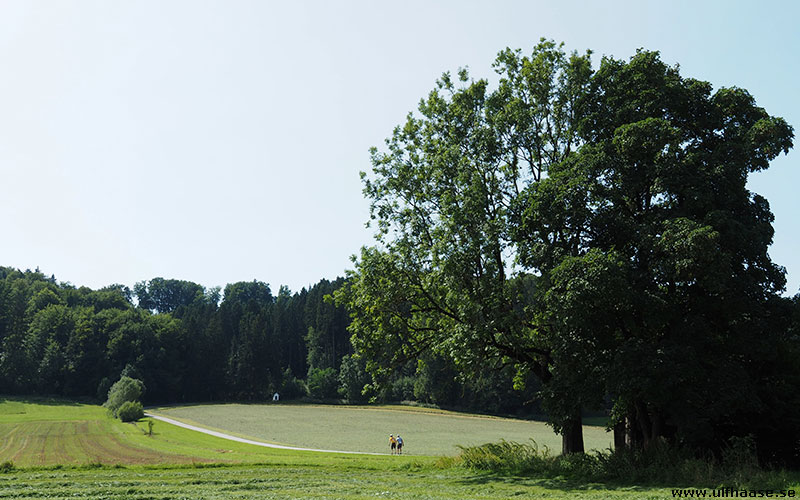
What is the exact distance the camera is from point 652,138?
1995 cm

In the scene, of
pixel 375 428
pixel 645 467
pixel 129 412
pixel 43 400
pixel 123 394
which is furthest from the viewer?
pixel 43 400

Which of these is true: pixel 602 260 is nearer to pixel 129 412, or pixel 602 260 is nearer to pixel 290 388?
pixel 129 412

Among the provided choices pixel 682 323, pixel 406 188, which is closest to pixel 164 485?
pixel 406 188

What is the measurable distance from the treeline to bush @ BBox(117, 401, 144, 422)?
3838 centimetres

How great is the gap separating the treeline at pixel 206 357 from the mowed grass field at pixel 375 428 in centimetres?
922

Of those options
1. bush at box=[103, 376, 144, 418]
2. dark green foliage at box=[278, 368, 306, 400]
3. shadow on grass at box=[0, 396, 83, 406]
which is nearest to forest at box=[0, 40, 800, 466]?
bush at box=[103, 376, 144, 418]

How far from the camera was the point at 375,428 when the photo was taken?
230 ft

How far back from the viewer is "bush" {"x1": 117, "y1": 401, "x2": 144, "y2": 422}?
253ft

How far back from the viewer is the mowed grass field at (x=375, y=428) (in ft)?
168

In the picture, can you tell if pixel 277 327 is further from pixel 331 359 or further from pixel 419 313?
pixel 419 313

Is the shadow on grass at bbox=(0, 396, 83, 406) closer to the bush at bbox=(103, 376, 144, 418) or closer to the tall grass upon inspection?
the bush at bbox=(103, 376, 144, 418)

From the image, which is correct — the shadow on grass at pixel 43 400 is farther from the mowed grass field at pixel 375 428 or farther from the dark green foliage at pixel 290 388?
the dark green foliage at pixel 290 388

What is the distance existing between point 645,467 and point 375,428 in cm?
5562

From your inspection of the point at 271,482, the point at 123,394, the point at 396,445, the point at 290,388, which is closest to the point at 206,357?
the point at 290,388
